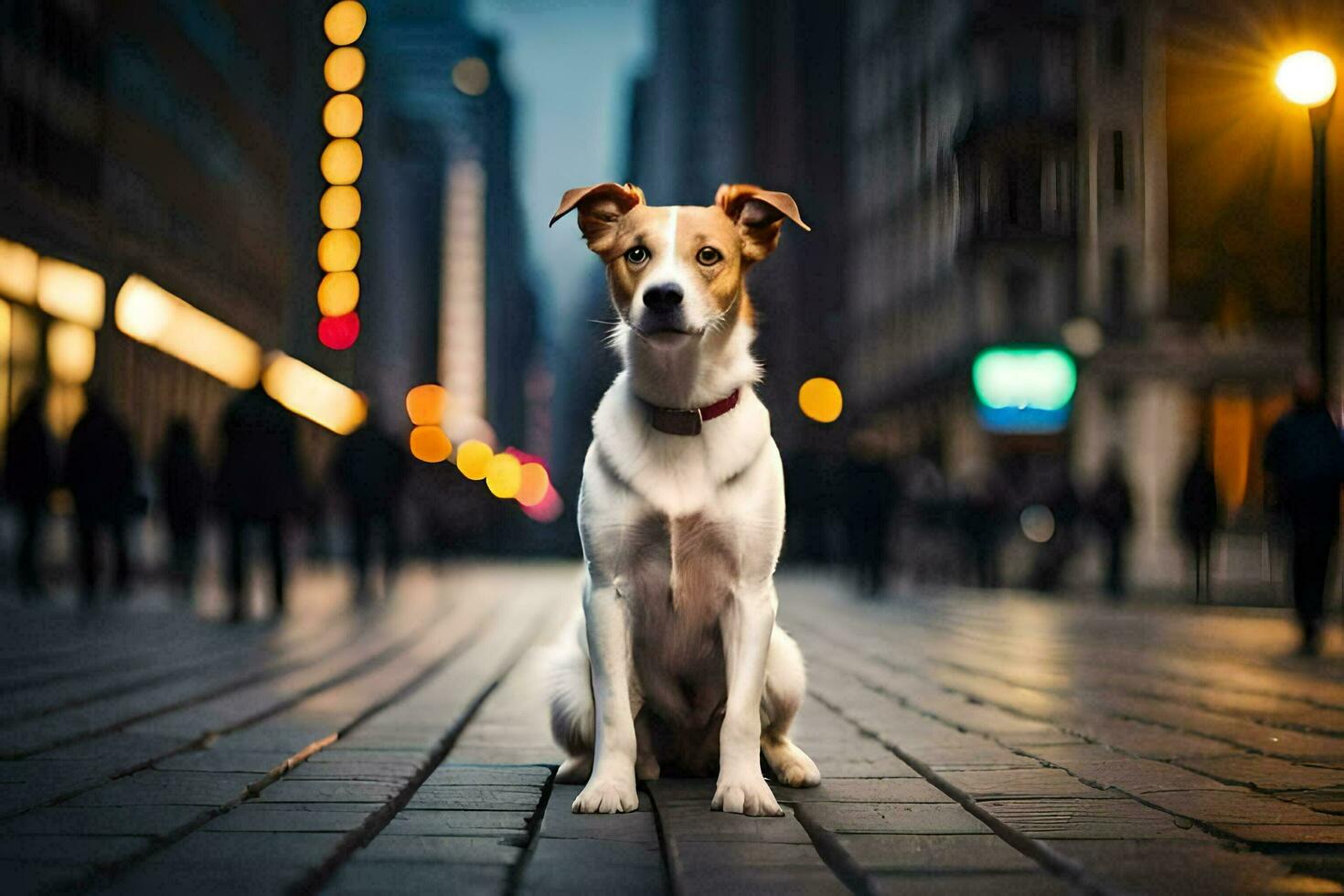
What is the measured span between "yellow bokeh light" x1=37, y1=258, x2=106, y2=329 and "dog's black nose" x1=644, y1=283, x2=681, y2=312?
2398cm

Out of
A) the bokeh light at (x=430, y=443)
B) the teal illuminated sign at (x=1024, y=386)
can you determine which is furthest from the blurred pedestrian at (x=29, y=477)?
the bokeh light at (x=430, y=443)

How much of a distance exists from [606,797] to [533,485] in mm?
135663

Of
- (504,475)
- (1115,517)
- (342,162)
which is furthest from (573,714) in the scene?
(504,475)

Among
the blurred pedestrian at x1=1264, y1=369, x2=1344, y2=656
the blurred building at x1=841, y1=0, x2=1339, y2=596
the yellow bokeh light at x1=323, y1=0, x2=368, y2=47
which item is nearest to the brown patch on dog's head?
the blurred building at x1=841, y1=0, x2=1339, y2=596

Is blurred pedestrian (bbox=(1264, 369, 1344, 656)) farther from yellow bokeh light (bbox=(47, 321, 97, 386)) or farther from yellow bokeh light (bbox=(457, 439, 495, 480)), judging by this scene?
yellow bokeh light (bbox=(457, 439, 495, 480))

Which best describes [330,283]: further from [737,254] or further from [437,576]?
[737,254]

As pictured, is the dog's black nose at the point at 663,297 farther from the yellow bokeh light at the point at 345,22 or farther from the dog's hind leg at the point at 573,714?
the yellow bokeh light at the point at 345,22

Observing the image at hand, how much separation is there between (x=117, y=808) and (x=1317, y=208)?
1193cm

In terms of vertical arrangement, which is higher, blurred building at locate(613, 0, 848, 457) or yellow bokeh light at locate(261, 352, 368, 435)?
blurred building at locate(613, 0, 848, 457)

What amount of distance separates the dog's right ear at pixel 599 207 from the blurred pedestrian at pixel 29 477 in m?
12.4

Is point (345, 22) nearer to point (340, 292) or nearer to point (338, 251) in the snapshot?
point (338, 251)

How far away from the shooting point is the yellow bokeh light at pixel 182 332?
32.8 meters

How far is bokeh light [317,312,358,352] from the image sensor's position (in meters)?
45.9

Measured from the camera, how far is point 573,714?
14.9 feet
